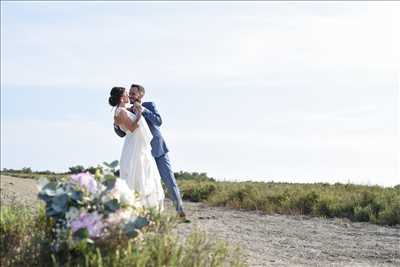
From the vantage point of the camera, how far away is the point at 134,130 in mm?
11914

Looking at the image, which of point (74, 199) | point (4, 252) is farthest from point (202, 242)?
point (4, 252)

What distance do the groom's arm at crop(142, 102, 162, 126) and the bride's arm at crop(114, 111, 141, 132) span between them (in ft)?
2.13

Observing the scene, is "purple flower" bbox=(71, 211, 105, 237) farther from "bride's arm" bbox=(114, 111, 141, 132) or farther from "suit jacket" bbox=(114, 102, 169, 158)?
"suit jacket" bbox=(114, 102, 169, 158)

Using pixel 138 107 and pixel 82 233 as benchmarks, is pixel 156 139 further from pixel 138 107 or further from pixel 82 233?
pixel 82 233

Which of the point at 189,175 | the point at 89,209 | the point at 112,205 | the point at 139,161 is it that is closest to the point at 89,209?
the point at 89,209

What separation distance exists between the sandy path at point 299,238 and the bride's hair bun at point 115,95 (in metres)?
2.15

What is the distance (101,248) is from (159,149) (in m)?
7.42

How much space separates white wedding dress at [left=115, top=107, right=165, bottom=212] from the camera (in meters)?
11.7

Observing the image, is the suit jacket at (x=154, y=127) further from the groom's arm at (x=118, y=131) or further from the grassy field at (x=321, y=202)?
the grassy field at (x=321, y=202)

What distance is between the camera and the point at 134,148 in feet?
39.0

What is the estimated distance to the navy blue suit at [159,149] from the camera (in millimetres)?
12719

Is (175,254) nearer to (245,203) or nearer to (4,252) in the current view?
(4,252)

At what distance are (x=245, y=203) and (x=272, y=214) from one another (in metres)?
1.81

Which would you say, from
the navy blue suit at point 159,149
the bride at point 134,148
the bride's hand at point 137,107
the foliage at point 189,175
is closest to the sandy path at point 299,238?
the navy blue suit at point 159,149
